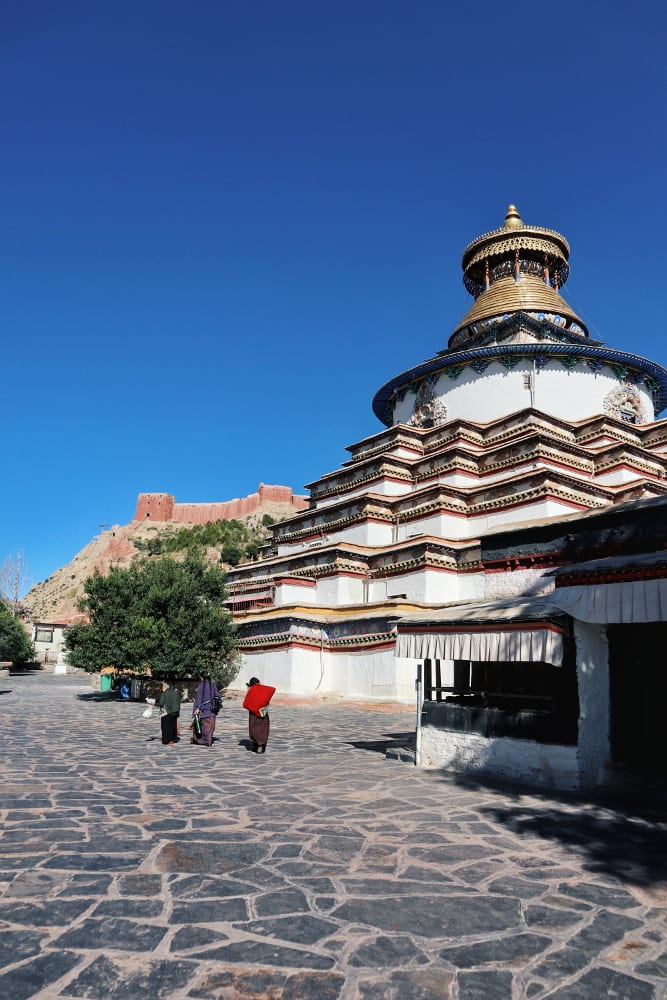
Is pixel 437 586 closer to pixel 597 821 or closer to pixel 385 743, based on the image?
pixel 385 743

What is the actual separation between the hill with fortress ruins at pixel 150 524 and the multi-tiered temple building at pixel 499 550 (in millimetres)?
57437

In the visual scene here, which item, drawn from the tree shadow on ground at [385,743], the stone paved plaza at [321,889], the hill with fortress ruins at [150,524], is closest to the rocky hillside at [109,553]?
the hill with fortress ruins at [150,524]

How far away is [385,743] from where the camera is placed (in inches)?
485

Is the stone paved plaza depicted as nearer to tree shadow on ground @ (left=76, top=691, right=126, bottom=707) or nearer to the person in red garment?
the person in red garment

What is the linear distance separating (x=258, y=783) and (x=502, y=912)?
4709 millimetres

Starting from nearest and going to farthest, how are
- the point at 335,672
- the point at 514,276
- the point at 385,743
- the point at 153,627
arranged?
the point at 385,743 → the point at 153,627 → the point at 335,672 → the point at 514,276

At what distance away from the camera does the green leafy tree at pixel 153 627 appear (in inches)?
774

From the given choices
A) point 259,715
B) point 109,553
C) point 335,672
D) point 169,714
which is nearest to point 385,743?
point 259,715

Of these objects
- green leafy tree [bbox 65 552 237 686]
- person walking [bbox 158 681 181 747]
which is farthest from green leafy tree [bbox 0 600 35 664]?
person walking [bbox 158 681 181 747]

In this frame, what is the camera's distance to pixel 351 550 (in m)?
24.7

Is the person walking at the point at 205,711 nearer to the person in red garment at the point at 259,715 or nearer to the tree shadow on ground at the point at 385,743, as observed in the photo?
the person in red garment at the point at 259,715

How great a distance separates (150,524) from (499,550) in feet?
298

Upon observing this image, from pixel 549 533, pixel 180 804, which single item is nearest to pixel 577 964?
pixel 180 804

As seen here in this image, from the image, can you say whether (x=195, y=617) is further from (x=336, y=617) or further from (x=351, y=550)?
(x=351, y=550)
